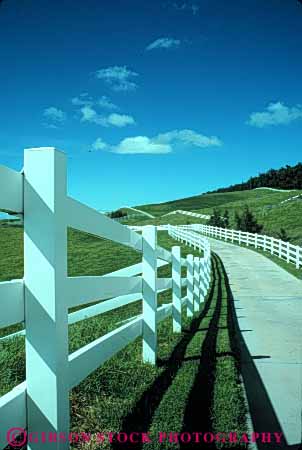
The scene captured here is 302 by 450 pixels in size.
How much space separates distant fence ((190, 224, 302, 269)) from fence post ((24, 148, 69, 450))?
1880 centimetres

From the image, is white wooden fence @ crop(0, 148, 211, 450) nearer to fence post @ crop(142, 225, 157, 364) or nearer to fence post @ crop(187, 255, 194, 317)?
fence post @ crop(142, 225, 157, 364)

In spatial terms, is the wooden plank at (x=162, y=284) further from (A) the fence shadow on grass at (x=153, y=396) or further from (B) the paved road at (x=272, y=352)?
(B) the paved road at (x=272, y=352)

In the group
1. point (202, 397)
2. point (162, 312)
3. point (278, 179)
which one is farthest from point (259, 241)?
point (278, 179)

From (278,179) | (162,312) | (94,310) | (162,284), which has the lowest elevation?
(162,312)

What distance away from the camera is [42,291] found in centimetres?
234

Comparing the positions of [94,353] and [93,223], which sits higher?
[93,223]

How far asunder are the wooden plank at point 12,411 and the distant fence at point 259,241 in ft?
61.9

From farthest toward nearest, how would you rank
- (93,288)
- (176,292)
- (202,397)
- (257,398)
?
(176,292) → (257,398) → (202,397) → (93,288)

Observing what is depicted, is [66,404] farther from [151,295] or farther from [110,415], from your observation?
[151,295]

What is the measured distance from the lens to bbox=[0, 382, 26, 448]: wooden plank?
6.87ft

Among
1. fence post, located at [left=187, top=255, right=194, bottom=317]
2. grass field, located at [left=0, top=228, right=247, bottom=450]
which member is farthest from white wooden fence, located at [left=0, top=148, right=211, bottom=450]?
fence post, located at [left=187, top=255, right=194, bottom=317]

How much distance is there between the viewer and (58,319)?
2.40 meters

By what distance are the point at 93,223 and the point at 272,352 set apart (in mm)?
3650

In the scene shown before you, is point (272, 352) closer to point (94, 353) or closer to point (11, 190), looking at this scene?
point (94, 353)
